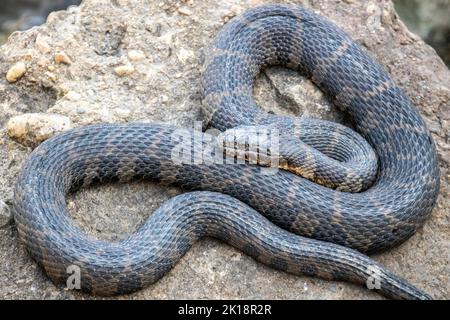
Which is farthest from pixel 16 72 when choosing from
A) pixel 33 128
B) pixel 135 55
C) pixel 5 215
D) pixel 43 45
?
pixel 5 215

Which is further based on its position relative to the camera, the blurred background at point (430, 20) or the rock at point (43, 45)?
the blurred background at point (430, 20)

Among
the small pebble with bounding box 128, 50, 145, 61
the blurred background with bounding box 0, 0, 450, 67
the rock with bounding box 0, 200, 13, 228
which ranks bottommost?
the rock with bounding box 0, 200, 13, 228

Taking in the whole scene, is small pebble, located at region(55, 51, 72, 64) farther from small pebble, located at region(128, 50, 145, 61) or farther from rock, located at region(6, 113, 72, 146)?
rock, located at region(6, 113, 72, 146)

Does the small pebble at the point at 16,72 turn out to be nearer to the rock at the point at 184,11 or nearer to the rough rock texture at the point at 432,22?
the rock at the point at 184,11

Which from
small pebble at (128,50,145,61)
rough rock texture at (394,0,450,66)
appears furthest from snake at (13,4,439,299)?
rough rock texture at (394,0,450,66)

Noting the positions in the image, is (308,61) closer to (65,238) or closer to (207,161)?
(207,161)

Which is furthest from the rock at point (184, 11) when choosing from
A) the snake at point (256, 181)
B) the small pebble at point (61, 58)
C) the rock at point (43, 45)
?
the rock at point (43, 45)

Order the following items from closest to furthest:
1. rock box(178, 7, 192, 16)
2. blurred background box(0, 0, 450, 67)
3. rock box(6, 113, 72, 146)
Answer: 1. rock box(6, 113, 72, 146)
2. rock box(178, 7, 192, 16)
3. blurred background box(0, 0, 450, 67)

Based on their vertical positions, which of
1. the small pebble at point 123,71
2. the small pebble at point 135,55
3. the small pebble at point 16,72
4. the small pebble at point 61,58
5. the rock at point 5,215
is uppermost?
the small pebble at point 135,55
